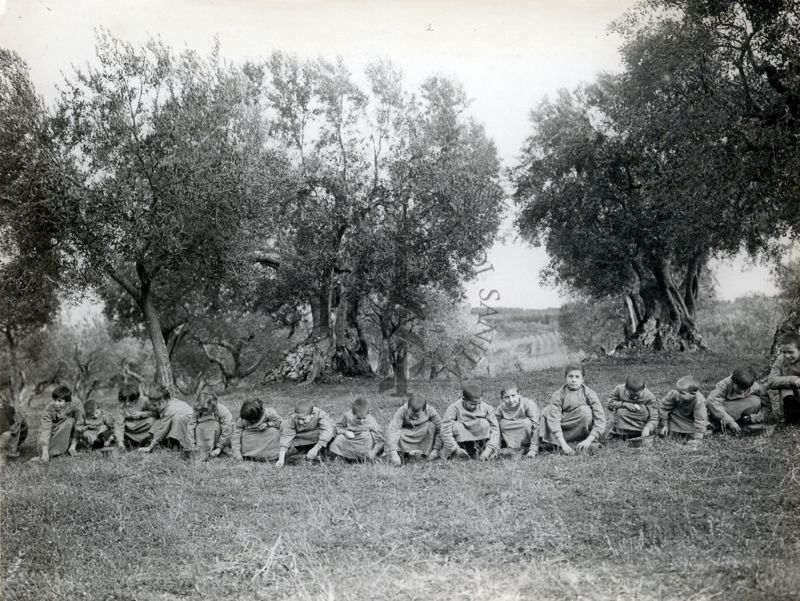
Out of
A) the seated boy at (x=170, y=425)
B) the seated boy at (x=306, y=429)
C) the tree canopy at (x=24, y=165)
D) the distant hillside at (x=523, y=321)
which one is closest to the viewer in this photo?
the seated boy at (x=306, y=429)

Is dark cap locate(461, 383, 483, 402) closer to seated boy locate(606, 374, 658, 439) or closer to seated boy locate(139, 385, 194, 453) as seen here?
seated boy locate(606, 374, 658, 439)

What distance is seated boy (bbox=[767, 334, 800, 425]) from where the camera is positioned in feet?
26.8

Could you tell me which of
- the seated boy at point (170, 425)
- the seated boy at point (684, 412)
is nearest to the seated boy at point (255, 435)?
the seated boy at point (170, 425)

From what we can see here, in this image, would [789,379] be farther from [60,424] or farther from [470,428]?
[60,424]

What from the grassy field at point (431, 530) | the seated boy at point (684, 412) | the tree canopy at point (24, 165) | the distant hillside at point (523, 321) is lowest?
the grassy field at point (431, 530)

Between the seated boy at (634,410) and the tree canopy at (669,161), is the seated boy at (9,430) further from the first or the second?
the tree canopy at (669,161)

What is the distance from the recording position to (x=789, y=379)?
26.8ft

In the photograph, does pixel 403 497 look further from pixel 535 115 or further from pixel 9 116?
pixel 535 115

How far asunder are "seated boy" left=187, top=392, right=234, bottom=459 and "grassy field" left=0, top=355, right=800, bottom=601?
4.35 feet

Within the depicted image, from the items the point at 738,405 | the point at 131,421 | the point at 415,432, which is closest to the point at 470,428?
the point at 415,432

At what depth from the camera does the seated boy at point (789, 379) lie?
8180 millimetres

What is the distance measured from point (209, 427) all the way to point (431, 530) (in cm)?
519

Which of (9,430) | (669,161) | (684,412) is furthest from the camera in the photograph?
(669,161)

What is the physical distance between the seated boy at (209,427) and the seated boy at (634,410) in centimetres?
587
